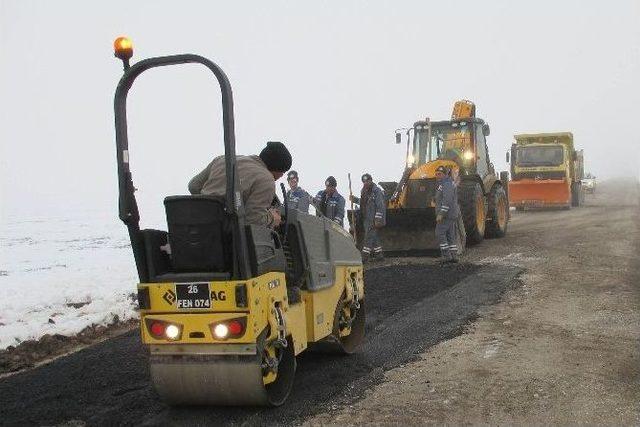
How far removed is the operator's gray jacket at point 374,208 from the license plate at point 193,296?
8.27 metres

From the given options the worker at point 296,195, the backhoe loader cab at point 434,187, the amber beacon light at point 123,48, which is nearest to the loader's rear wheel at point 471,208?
the backhoe loader cab at point 434,187

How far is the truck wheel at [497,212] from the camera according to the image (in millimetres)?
14828

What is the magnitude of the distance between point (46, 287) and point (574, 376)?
9.07 metres

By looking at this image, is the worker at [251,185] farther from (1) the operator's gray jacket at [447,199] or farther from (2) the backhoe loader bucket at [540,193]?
(2) the backhoe loader bucket at [540,193]

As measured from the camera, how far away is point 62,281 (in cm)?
1187

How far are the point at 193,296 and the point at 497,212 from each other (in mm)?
11877

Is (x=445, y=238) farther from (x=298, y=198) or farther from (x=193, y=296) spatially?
(x=193, y=296)

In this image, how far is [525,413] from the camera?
4270 millimetres

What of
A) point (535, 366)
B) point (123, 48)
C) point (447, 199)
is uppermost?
point (123, 48)

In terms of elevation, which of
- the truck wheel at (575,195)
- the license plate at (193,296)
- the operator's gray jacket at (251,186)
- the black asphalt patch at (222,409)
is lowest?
the truck wheel at (575,195)

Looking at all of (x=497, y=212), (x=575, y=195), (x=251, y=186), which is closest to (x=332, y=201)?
(x=497, y=212)

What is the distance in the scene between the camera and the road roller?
399 cm

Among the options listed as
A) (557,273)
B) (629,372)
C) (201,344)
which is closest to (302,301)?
(201,344)

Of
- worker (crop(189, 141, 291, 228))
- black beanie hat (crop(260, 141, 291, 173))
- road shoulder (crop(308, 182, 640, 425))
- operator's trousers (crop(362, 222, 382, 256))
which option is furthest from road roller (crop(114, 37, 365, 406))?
operator's trousers (crop(362, 222, 382, 256))
